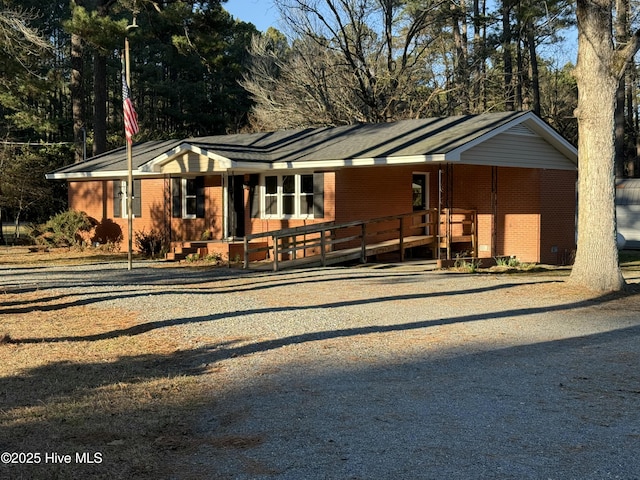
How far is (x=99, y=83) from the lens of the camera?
32.5 meters

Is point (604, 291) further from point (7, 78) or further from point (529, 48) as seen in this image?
point (529, 48)

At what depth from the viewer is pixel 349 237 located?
20438 millimetres

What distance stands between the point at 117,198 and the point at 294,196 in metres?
8.28

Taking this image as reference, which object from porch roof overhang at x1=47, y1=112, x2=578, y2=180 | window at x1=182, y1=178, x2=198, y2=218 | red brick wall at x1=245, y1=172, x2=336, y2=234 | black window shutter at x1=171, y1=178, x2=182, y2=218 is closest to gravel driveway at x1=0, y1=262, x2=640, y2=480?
porch roof overhang at x1=47, y1=112, x2=578, y2=180

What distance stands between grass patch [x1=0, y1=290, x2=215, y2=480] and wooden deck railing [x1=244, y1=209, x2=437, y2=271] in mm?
8359

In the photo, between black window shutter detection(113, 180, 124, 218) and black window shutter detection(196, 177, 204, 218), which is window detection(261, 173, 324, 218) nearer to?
black window shutter detection(196, 177, 204, 218)

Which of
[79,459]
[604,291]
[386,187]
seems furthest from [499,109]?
[79,459]

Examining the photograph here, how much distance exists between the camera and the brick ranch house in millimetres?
21062

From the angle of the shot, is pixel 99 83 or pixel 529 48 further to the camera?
pixel 529 48

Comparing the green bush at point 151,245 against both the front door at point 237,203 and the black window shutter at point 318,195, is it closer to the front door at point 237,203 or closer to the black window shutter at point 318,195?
the front door at point 237,203

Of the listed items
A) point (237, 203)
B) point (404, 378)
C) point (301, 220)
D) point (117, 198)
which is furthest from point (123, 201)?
point (404, 378)

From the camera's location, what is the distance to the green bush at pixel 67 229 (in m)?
27.3

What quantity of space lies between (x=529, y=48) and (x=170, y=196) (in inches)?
889

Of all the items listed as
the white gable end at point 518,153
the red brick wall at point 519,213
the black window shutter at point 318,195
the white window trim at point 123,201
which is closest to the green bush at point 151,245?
the white window trim at point 123,201
